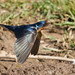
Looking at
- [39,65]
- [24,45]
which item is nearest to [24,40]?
[24,45]

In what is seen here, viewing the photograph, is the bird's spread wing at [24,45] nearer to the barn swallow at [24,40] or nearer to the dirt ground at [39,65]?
the barn swallow at [24,40]

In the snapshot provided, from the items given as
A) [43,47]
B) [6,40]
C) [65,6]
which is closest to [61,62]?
[43,47]

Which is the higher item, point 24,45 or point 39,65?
point 24,45

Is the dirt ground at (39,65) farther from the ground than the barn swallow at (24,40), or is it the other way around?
the barn swallow at (24,40)

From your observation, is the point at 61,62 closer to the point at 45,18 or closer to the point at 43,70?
the point at 43,70

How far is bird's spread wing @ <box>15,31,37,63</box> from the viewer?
1.99 m

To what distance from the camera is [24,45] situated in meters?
2.04

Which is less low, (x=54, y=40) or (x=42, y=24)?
(x=42, y=24)

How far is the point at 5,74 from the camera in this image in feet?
6.66

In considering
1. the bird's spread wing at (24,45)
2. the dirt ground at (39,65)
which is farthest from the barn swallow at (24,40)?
the dirt ground at (39,65)

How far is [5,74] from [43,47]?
0.79 m

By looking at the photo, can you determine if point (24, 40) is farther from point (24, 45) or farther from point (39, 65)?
point (39, 65)

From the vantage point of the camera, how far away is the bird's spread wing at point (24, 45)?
199 cm

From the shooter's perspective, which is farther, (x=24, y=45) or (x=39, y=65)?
(x=39, y=65)
